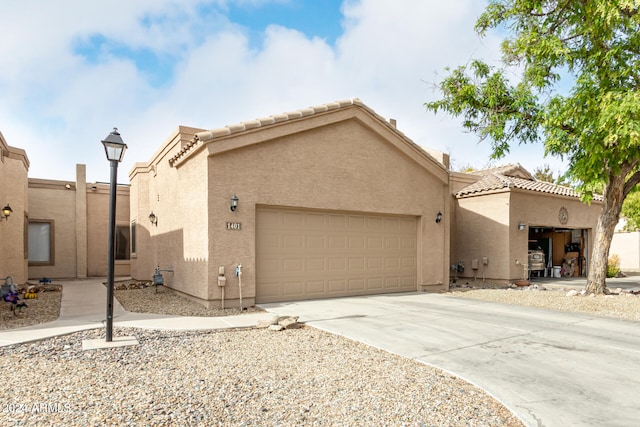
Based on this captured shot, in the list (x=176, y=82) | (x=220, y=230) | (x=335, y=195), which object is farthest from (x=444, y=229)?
(x=176, y=82)

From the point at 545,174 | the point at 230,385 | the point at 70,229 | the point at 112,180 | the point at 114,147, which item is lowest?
the point at 230,385

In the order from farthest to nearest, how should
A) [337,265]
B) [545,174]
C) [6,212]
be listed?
[545,174] → [6,212] → [337,265]

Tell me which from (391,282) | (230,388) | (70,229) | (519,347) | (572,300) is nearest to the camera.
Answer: (230,388)

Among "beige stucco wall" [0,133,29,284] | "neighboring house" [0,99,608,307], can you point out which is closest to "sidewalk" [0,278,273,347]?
"neighboring house" [0,99,608,307]

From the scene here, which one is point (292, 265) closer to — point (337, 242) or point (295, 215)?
point (295, 215)

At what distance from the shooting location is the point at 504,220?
1588cm

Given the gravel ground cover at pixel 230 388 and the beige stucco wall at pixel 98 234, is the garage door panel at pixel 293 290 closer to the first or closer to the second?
the gravel ground cover at pixel 230 388

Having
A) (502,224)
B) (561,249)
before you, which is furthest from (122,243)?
(561,249)

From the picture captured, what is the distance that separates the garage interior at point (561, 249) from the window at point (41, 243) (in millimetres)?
23210

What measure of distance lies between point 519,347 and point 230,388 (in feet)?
15.8

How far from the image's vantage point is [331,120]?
11469mm

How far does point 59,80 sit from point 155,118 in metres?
5.23

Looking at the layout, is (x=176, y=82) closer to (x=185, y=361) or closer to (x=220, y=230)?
(x=220, y=230)

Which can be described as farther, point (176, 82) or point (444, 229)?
point (176, 82)
